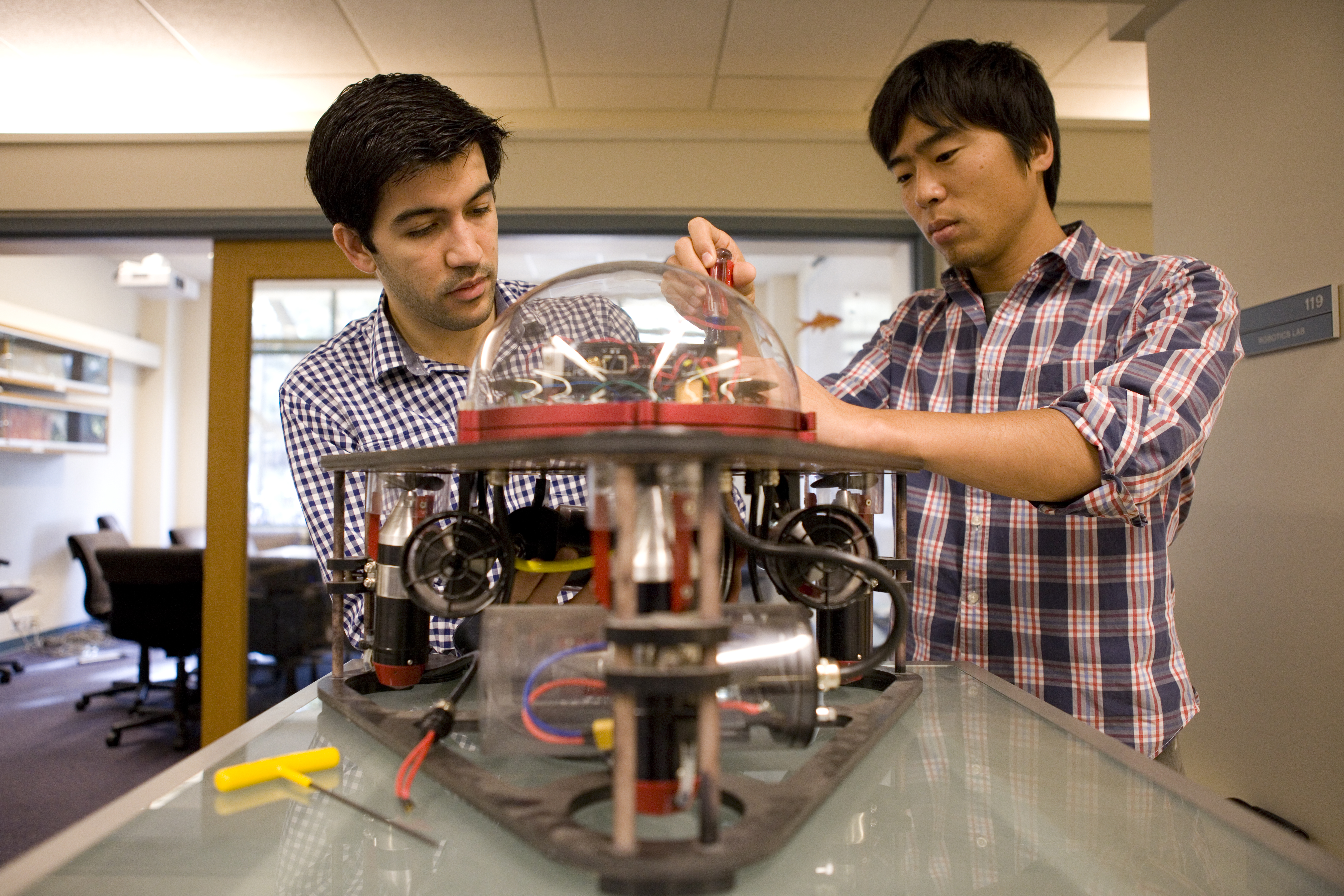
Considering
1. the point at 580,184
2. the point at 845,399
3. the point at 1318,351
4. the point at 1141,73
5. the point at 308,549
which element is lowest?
the point at 308,549

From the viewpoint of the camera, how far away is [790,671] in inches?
23.4

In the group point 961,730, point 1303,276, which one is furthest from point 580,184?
point 961,730

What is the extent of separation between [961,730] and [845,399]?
2.52ft

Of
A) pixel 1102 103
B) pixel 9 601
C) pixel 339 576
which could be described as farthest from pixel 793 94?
pixel 9 601

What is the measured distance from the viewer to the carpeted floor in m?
2.90

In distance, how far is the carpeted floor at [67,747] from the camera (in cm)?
290

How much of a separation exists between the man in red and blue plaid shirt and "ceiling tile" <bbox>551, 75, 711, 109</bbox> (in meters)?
2.03

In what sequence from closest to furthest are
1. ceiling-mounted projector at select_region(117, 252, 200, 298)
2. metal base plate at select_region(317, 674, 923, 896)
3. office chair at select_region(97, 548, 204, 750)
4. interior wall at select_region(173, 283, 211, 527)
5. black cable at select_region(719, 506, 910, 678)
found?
1. metal base plate at select_region(317, 674, 923, 896)
2. black cable at select_region(719, 506, 910, 678)
3. office chair at select_region(97, 548, 204, 750)
4. ceiling-mounted projector at select_region(117, 252, 200, 298)
5. interior wall at select_region(173, 283, 211, 527)

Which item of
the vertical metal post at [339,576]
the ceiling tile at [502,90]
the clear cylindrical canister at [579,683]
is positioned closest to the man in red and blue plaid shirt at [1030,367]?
the clear cylindrical canister at [579,683]

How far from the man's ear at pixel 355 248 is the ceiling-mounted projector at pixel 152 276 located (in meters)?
5.21

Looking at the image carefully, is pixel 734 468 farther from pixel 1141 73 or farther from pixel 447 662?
pixel 1141 73

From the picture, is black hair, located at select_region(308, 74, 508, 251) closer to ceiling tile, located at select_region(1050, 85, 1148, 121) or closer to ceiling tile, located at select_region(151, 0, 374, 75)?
ceiling tile, located at select_region(151, 0, 374, 75)

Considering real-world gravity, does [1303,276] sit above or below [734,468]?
above

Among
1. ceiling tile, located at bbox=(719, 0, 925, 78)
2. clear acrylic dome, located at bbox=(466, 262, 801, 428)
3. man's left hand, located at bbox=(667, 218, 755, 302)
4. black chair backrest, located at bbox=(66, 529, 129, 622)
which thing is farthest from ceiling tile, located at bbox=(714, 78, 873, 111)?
black chair backrest, located at bbox=(66, 529, 129, 622)
